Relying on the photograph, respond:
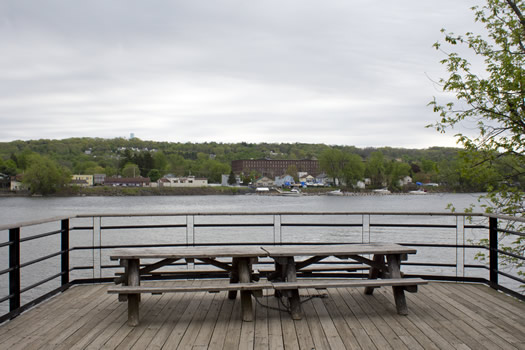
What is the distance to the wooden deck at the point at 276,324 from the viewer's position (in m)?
3.58

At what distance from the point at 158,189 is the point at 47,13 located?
93.7m

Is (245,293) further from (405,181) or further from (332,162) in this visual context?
(405,181)

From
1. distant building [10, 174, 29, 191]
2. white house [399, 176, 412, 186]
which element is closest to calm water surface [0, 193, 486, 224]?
distant building [10, 174, 29, 191]

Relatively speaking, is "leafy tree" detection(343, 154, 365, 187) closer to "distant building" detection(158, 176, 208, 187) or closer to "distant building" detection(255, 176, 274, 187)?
"distant building" detection(255, 176, 274, 187)

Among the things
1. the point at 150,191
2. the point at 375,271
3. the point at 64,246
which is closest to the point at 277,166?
the point at 150,191

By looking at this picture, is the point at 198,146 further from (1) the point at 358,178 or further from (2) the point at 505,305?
(2) the point at 505,305

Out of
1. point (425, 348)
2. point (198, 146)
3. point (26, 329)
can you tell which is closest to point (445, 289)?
point (425, 348)

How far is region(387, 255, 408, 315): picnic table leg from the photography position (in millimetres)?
4391

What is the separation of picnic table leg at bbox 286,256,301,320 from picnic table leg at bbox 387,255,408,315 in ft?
3.18

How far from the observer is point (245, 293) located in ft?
13.8

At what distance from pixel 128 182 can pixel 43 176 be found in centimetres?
2980

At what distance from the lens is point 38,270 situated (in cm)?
1691

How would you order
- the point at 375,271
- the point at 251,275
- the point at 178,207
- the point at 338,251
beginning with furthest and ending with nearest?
the point at 178,207 < the point at 375,271 < the point at 251,275 < the point at 338,251

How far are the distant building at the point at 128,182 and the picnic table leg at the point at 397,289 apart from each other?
109938 millimetres
